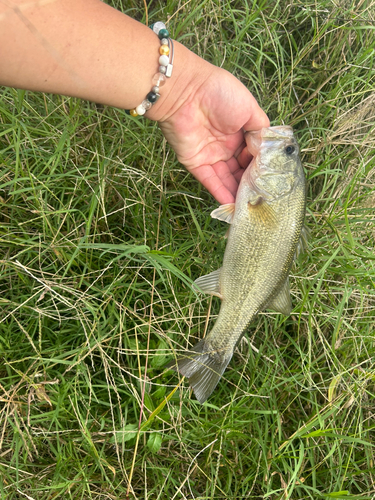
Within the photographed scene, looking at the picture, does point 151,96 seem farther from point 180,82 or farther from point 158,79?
point 180,82

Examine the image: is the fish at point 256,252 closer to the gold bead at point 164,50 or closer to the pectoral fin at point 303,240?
the pectoral fin at point 303,240

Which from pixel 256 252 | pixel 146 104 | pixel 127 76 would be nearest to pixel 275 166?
pixel 256 252

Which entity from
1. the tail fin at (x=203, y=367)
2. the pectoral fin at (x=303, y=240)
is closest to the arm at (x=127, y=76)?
the pectoral fin at (x=303, y=240)

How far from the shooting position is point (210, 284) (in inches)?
97.4

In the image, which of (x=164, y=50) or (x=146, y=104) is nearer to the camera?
(x=164, y=50)

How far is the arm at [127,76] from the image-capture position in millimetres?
1732

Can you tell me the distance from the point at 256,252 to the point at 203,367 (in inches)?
32.2

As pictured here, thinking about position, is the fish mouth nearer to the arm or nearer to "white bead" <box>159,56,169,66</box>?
the arm

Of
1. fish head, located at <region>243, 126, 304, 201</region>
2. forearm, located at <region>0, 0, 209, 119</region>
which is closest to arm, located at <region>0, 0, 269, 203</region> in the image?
forearm, located at <region>0, 0, 209, 119</region>

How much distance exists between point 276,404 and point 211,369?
2.00ft

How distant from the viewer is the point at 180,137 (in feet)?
8.40

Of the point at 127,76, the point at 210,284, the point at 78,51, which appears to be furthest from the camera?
the point at 210,284

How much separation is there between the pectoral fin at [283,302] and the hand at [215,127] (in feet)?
2.41

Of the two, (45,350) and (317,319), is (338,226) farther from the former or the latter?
(45,350)
